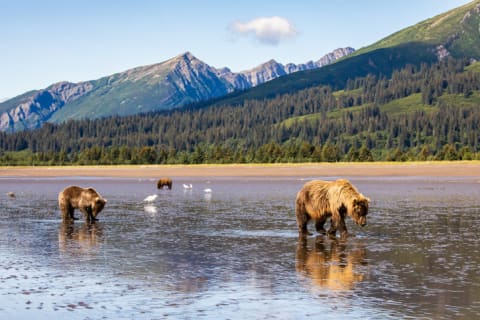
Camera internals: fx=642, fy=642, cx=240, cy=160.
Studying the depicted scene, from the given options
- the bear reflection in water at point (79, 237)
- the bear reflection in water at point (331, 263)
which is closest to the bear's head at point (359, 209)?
the bear reflection in water at point (331, 263)

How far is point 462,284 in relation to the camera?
14.2m

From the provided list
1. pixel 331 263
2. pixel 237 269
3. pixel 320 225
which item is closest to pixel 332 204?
pixel 320 225

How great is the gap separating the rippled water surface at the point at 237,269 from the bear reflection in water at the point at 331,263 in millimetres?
31

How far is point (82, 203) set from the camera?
96.9 ft

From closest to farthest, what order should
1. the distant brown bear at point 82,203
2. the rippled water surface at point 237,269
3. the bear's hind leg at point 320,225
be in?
1. the rippled water surface at point 237,269
2. the bear's hind leg at point 320,225
3. the distant brown bear at point 82,203

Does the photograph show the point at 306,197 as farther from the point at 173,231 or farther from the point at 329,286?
the point at 329,286

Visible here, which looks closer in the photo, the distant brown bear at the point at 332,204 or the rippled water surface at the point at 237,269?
the rippled water surface at the point at 237,269

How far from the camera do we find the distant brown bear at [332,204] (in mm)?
22484

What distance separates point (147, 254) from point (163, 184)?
46.1 m

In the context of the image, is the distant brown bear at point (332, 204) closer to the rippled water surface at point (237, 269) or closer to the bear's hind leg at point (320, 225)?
the bear's hind leg at point (320, 225)

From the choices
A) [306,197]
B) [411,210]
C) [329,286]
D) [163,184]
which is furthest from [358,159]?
[329,286]

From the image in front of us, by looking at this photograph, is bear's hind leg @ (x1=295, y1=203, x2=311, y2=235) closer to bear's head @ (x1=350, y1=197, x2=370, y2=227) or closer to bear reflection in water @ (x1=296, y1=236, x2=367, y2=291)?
bear reflection in water @ (x1=296, y1=236, x2=367, y2=291)

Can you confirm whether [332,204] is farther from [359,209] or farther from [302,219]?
[302,219]

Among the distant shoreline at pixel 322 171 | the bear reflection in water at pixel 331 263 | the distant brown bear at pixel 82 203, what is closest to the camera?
the bear reflection in water at pixel 331 263
